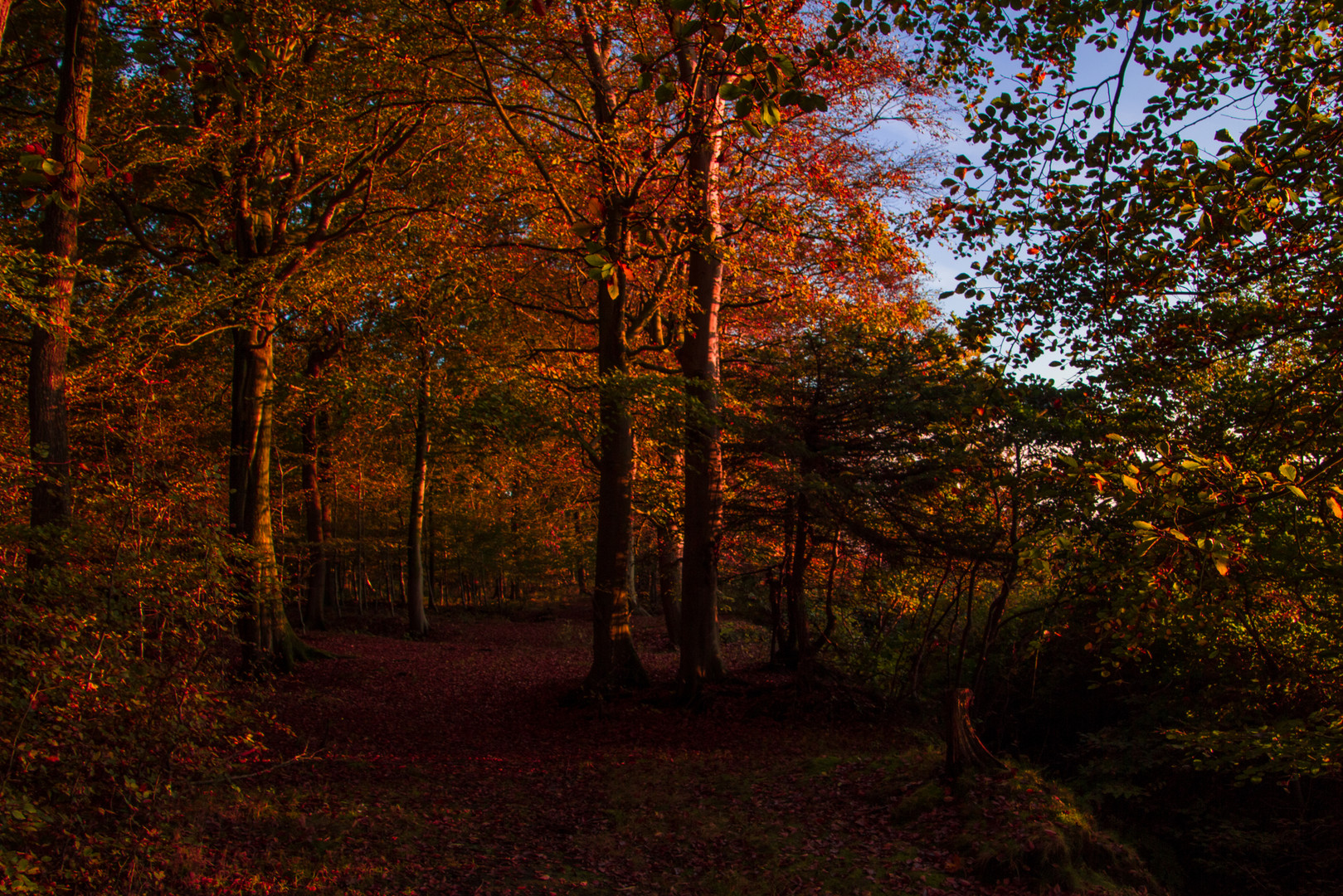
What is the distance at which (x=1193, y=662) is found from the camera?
309 inches

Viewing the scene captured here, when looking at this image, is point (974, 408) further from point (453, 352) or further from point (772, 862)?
point (453, 352)

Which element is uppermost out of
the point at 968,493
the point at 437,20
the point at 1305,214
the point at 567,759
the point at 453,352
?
the point at 437,20

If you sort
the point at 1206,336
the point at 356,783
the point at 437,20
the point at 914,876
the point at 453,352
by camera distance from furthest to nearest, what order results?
the point at 453,352 → the point at 437,20 → the point at 356,783 → the point at 914,876 → the point at 1206,336

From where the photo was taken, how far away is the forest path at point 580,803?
5484 millimetres

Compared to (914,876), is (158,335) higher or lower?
higher

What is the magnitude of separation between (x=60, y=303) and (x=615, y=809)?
7617 mm

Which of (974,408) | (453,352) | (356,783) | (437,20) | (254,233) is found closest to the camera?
(974,408)

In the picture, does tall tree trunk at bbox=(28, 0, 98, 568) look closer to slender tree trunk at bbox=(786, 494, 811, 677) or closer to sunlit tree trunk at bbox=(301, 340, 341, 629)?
slender tree trunk at bbox=(786, 494, 811, 677)

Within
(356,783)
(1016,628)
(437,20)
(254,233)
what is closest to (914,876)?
(356,783)

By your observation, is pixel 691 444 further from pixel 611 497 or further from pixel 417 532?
pixel 417 532

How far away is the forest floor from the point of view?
538 cm

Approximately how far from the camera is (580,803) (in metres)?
7.56

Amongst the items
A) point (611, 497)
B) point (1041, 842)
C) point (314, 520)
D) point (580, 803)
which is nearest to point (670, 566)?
point (611, 497)

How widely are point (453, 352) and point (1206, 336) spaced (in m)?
12.2
